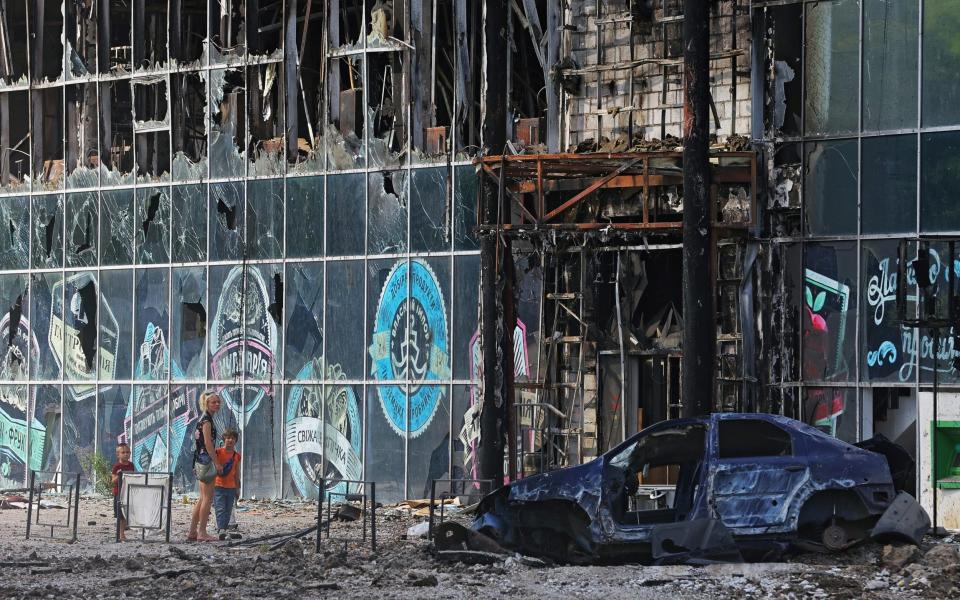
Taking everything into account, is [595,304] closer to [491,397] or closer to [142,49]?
[491,397]

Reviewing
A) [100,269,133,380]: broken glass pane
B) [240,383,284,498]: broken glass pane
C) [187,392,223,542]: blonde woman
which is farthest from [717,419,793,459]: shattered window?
[100,269,133,380]: broken glass pane

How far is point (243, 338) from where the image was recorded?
2855 centimetres

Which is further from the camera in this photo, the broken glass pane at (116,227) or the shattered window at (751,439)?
the broken glass pane at (116,227)

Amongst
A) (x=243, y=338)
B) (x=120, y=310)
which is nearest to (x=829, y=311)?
(x=243, y=338)

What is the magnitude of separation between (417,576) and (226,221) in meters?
14.4

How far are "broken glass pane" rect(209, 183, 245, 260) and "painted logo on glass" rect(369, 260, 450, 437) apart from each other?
3236mm

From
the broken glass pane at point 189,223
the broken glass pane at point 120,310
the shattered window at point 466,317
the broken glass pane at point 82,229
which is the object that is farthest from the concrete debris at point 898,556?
the broken glass pane at point 82,229

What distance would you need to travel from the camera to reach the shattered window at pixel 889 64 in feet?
72.4

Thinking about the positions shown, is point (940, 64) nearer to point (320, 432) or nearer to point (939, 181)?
point (939, 181)

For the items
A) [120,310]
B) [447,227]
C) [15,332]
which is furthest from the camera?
[15,332]

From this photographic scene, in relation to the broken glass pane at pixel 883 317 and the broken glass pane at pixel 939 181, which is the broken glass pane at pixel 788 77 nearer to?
the broken glass pane at pixel 939 181

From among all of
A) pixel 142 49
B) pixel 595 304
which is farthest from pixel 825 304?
pixel 142 49

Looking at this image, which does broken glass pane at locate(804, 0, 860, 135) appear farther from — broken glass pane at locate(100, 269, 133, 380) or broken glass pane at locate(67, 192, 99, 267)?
broken glass pane at locate(67, 192, 99, 267)

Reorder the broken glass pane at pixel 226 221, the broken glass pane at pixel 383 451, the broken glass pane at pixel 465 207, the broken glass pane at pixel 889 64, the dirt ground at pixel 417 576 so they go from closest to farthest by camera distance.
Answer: the dirt ground at pixel 417 576 → the broken glass pane at pixel 889 64 → the broken glass pane at pixel 465 207 → the broken glass pane at pixel 383 451 → the broken glass pane at pixel 226 221
